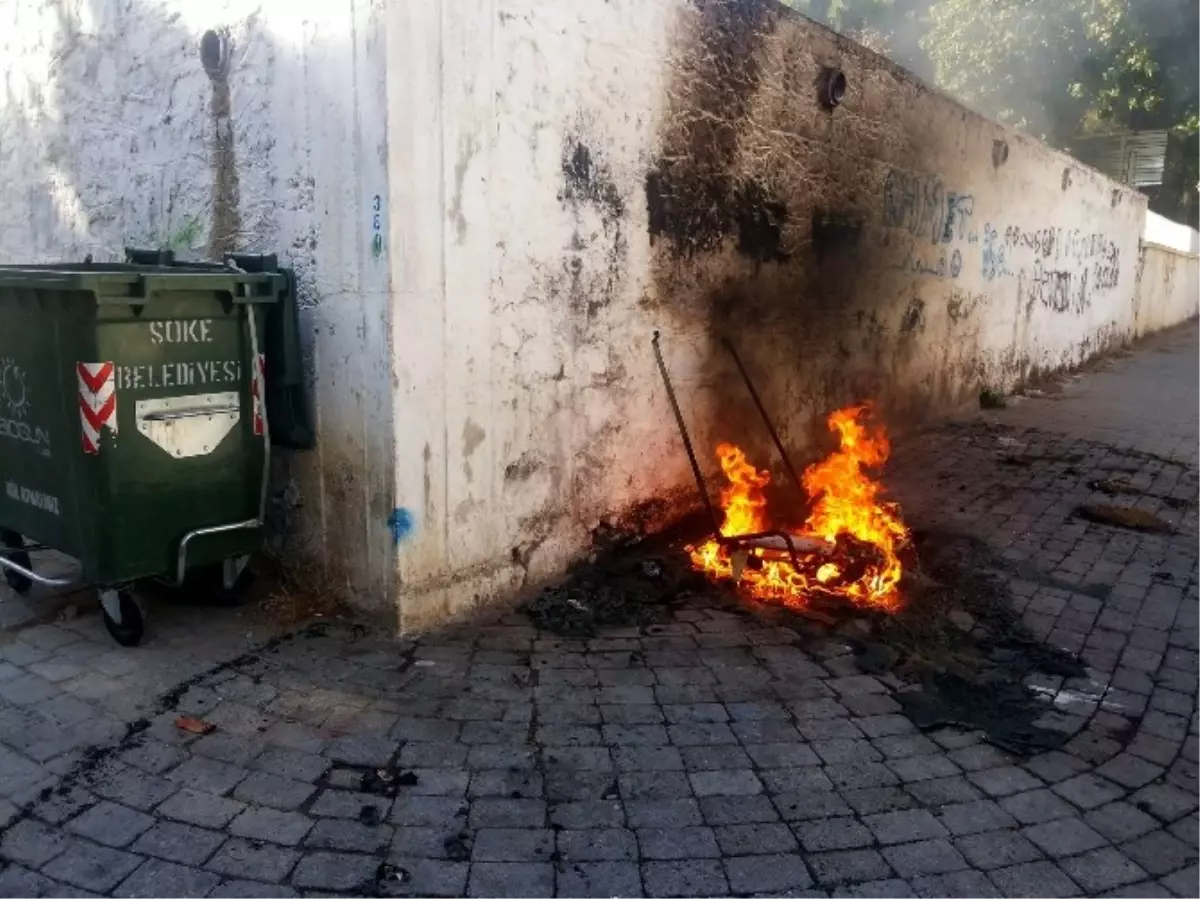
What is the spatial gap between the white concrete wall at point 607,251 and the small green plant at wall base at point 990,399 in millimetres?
3467

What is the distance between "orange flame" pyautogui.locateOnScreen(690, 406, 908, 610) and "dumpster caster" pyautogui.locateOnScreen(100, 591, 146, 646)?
2.90 m

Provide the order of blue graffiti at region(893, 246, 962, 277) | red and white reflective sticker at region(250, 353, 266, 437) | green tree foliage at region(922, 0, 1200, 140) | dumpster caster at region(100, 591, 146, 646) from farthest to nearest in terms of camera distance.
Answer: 1. green tree foliage at region(922, 0, 1200, 140)
2. blue graffiti at region(893, 246, 962, 277)
3. red and white reflective sticker at region(250, 353, 266, 437)
4. dumpster caster at region(100, 591, 146, 646)

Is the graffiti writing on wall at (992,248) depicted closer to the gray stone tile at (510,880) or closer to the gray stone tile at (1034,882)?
the gray stone tile at (1034,882)

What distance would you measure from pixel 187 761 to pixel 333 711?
22.0 inches

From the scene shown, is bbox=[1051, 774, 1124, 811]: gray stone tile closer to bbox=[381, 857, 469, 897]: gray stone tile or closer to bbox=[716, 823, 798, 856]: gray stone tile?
bbox=[716, 823, 798, 856]: gray stone tile

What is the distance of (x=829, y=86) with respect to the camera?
6.87 meters

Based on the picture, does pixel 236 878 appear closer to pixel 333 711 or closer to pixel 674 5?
pixel 333 711

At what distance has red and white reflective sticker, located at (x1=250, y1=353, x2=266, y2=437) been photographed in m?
4.21

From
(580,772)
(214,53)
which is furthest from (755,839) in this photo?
(214,53)

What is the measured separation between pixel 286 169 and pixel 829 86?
4.32 meters

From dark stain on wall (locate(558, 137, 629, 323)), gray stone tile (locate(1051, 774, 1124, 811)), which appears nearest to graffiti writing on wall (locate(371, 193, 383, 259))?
dark stain on wall (locate(558, 137, 629, 323))

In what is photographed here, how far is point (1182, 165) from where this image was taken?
2652 cm

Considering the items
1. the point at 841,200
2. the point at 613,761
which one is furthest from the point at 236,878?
the point at 841,200

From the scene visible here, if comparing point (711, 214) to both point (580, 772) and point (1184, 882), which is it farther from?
point (1184, 882)
